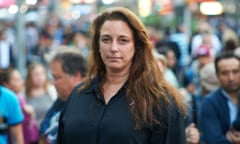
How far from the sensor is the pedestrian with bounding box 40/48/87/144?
6.13m

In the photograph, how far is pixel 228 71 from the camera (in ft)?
23.3

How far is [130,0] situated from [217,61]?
61.9m

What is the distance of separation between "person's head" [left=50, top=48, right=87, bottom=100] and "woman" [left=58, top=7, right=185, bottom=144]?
3.56 feet

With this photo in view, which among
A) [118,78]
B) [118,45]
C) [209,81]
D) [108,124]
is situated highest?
[118,45]

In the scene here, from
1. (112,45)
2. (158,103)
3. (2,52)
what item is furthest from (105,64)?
(2,52)

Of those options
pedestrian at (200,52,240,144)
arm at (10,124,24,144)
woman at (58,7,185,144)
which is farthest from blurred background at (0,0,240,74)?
woman at (58,7,185,144)

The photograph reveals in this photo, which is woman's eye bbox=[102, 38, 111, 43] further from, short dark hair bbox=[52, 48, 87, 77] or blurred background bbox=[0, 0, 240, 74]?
blurred background bbox=[0, 0, 240, 74]

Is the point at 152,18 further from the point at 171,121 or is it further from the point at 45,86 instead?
the point at 171,121

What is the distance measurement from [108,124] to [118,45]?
1.80 ft

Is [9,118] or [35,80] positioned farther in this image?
[35,80]

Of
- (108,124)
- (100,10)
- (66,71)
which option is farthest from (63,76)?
(100,10)

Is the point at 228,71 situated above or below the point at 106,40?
below

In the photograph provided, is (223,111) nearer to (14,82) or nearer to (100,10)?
(14,82)

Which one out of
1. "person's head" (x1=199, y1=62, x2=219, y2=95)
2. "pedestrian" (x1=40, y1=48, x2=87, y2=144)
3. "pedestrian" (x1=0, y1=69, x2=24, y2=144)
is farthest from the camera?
"person's head" (x1=199, y1=62, x2=219, y2=95)
